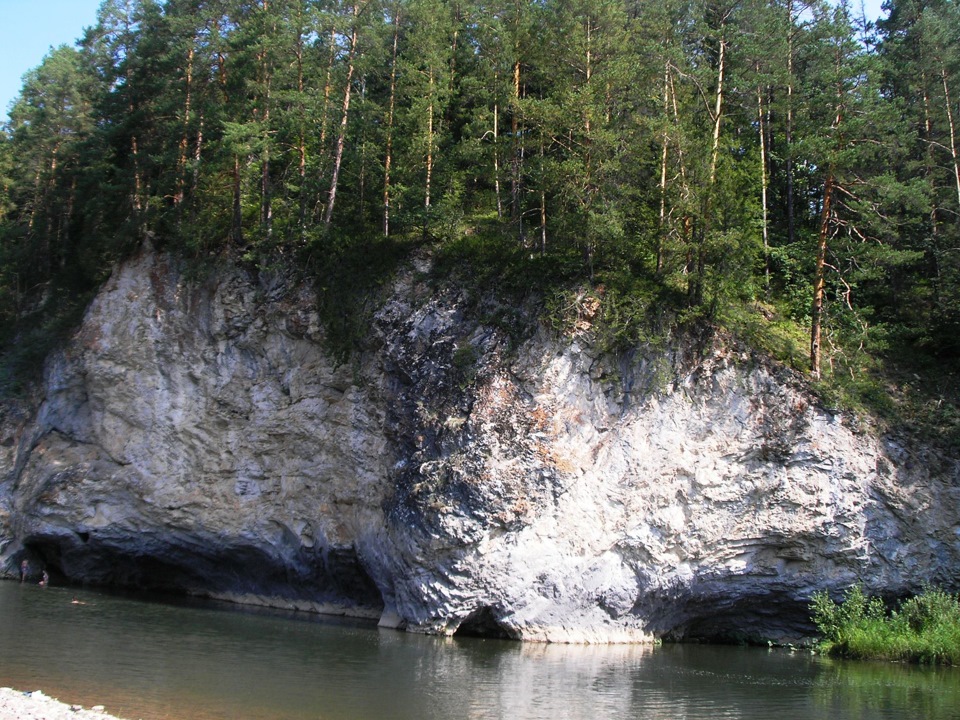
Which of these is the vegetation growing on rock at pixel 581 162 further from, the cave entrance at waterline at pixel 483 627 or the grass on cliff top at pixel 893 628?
the cave entrance at waterline at pixel 483 627

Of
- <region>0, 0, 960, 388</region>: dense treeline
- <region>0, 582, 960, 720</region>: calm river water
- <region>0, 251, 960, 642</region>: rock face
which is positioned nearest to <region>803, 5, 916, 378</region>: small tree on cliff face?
<region>0, 0, 960, 388</region>: dense treeline

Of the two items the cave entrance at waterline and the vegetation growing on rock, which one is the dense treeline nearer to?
the vegetation growing on rock

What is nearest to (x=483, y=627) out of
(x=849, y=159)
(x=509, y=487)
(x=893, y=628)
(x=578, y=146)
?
(x=509, y=487)

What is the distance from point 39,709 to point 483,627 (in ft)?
42.7

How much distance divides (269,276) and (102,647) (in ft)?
46.1

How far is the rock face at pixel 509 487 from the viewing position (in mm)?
22406

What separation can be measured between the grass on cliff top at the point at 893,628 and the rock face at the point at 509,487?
69 cm

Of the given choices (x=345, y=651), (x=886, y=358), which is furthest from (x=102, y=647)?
(x=886, y=358)

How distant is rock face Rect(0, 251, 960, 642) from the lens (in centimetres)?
2241

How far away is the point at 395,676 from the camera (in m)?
16.4

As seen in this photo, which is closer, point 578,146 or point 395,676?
point 395,676

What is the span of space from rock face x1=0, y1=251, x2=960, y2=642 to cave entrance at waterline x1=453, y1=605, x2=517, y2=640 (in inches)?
3.7

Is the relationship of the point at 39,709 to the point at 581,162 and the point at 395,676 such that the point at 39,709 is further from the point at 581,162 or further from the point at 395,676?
the point at 581,162

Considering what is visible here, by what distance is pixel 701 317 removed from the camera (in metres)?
24.5
